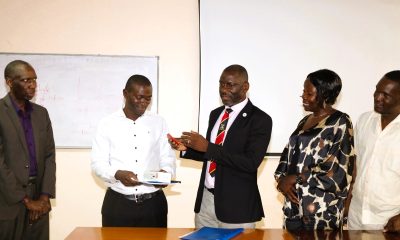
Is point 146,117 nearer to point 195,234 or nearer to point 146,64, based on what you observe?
point 195,234

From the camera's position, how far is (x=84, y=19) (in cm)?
440

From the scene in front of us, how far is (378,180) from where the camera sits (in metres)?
Answer: 2.72

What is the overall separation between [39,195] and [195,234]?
1.45 metres

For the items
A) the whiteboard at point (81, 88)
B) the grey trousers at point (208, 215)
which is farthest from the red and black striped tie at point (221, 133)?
the whiteboard at point (81, 88)

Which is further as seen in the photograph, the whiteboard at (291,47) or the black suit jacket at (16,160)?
the whiteboard at (291,47)

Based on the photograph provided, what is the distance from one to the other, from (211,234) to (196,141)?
0.66 metres

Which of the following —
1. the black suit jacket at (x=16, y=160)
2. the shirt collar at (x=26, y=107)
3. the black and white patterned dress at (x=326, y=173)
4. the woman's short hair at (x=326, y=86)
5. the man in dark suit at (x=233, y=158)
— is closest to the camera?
the black and white patterned dress at (x=326, y=173)

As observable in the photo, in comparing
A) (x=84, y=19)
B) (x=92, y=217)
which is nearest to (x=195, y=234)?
(x=92, y=217)

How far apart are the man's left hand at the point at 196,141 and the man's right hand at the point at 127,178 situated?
1.39 ft

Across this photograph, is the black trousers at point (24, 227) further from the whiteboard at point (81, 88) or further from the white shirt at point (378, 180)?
the white shirt at point (378, 180)

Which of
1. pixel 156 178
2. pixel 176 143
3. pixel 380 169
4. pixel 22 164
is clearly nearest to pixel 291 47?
pixel 380 169

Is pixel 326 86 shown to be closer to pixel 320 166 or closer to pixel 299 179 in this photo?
pixel 320 166

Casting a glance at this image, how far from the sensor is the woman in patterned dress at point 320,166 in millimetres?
2492

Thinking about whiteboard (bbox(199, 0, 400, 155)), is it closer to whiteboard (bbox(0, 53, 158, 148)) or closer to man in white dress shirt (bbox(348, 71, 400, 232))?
whiteboard (bbox(0, 53, 158, 148))
